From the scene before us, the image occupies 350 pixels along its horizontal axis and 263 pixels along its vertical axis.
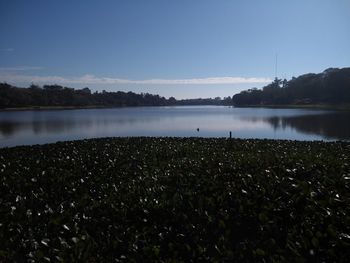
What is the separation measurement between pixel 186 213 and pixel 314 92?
457 ft

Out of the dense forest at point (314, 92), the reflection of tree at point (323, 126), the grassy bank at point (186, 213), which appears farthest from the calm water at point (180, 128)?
→ the dense forest at point (314, 92)

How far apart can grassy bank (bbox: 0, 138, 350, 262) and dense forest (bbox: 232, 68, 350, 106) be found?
116m

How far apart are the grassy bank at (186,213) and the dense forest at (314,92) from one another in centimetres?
11603

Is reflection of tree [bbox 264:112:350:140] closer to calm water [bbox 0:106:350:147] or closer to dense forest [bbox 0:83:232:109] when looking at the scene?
calm water [bbox 0:106:350:147]

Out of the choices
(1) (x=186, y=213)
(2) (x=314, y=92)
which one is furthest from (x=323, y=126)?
(2) (x=314, y=92)

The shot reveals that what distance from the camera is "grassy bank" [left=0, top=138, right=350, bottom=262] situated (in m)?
6.12

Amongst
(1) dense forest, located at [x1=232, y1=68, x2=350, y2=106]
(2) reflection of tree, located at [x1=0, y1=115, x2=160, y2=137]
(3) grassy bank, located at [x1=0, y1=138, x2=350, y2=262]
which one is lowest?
(2) reflection of tree, located at [x1=0, y1=115, x2=160, y2=137]

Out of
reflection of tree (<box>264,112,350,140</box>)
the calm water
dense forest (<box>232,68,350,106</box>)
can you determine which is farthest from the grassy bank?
dense forest (<box>232,68,350,106</box>)

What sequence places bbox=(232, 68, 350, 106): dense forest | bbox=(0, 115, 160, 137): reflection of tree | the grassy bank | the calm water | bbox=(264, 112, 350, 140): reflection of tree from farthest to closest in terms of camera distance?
bbox=(232, 68, 350, 106): dense forest
bbox=(0, 115, 160, 137): reflection of tree
the calm water
bbox=(264, 112, 350, 140): reflection of tree
the grassy bank

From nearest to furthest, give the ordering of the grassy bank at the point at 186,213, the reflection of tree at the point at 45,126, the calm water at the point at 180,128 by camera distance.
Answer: the grassy bank at the point at 186,213
the calm water at the point at 180,128
the reflection of tree at the point at 45,126

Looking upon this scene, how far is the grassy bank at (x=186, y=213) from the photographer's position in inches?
241

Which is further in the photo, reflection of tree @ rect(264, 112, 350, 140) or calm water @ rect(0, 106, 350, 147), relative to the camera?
calm water @ rect(0, 106, 350, 147)

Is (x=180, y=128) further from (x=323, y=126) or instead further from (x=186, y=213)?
(x=186, y=213)

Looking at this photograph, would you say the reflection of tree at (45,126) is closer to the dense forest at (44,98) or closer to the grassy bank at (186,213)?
the grassy bank at (186,213)
